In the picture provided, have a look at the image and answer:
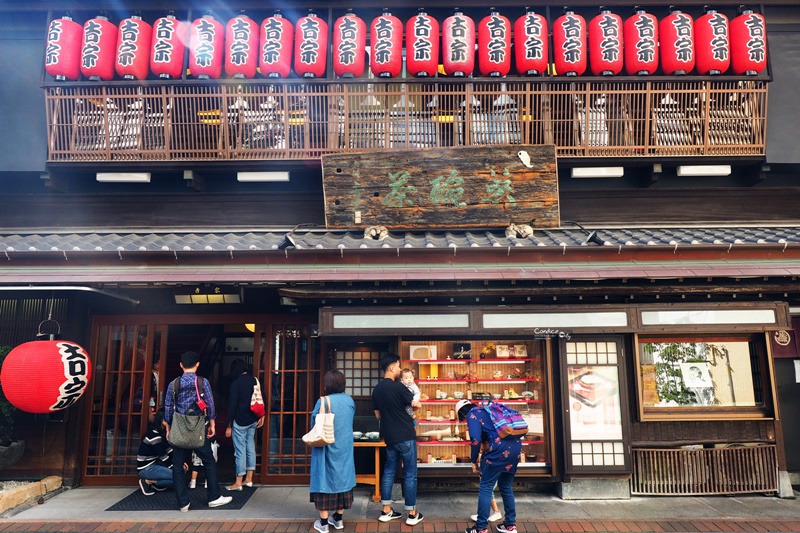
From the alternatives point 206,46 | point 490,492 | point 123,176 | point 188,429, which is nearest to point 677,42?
point 490,492

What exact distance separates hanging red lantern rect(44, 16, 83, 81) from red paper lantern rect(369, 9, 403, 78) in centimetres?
580

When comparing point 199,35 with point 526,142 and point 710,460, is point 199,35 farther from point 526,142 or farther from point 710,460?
point 710,460

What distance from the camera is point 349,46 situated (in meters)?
9.47

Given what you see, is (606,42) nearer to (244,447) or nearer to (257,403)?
(257,403)

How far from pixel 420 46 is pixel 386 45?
25.7 inches

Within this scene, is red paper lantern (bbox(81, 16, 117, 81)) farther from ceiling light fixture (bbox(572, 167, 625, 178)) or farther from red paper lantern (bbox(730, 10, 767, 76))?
red paper lantern (bbox(730, 10, 767, 76))

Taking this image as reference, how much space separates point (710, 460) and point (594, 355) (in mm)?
2524

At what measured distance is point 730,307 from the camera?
26.2 feet

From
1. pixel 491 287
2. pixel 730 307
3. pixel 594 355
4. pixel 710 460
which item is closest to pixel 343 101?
pixel 491 287

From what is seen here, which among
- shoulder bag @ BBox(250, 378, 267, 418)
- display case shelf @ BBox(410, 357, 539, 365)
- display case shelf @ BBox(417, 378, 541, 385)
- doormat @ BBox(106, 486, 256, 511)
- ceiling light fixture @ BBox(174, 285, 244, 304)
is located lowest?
doormat @ BBox(106, 486, 256, 511)

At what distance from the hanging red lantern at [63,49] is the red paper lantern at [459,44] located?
721 cm

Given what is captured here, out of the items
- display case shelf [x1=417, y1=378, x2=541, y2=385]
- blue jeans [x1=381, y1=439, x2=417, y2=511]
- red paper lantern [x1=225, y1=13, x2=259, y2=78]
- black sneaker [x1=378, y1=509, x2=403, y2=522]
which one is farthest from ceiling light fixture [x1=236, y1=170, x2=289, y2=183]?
black sneaker [x1=378, y1=509, x2=403, y2=522]

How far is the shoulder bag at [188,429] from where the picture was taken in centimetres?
732

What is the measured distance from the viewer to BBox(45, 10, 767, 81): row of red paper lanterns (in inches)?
368
